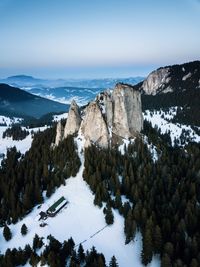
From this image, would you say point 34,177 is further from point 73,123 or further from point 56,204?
point 73,123

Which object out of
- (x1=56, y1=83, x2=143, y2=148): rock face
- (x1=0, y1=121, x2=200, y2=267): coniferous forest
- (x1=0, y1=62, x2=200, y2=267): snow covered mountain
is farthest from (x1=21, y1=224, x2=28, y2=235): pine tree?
(x1=56, y1=83, x2=143, y2=148): rock face

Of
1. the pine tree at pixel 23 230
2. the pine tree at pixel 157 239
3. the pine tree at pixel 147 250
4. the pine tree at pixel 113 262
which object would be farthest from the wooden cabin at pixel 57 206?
the pine tree at pixel 157 239

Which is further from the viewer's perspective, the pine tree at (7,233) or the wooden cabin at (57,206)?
the wooden cabin at (57,206)

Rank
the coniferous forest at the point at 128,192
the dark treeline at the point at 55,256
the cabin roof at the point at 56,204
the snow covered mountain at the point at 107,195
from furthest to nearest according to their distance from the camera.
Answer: the cabin roof at the point at 56,204
the snow covered mountain at the point at 107,195
the coniferous forest at the point at 128,192
the dark treeline at the point at 55,256

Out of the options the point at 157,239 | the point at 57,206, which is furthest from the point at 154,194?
the point at 57,206

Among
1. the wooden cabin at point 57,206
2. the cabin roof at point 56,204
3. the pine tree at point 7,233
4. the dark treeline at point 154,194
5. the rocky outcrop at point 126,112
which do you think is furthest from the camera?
the rocky outcrop at point 126,112

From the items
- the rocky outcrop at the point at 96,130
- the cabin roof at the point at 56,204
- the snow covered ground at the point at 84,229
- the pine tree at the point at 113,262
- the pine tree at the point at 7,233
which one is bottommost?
the pine tree at the point at 7,233

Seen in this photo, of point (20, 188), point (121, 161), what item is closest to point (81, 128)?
point (121, 161)

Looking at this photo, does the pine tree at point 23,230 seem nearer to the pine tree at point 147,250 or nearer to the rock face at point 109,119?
the pine tree at point 147,250
